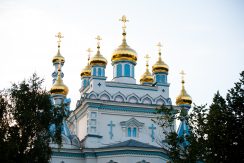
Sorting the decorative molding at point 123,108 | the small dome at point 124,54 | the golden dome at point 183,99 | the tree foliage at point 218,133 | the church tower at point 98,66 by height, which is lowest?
the tree foliage at point 218,133

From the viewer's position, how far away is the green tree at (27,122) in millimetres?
17531

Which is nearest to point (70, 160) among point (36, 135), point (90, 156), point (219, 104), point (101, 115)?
point (90, 156)

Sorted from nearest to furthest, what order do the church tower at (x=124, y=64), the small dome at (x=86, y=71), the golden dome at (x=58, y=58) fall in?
the church tower at (x=124, y=64) < the small dome at (x=86, y=71) < the golden dome at (x=58, y=58)

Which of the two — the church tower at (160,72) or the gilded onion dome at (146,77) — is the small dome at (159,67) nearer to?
the church tower at (160,72)

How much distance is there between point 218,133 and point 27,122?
21.2 ft

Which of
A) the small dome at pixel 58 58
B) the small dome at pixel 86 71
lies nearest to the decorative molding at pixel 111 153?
the small dome at pixel 86 71

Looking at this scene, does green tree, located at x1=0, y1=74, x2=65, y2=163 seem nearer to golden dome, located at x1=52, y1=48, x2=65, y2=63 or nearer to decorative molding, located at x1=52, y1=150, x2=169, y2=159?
decorative molding, located at x1=52, y1=150, x2=169, y2=159

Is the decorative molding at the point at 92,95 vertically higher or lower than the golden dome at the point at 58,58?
lower

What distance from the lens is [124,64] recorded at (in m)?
32.1

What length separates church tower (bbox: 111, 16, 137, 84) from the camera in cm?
3181

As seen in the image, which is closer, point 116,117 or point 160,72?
point 116,117

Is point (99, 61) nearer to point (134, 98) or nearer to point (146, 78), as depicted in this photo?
point (134, 98)

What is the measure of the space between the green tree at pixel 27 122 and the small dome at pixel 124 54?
42.0 ft

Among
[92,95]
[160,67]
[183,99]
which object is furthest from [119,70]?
[183,99]
